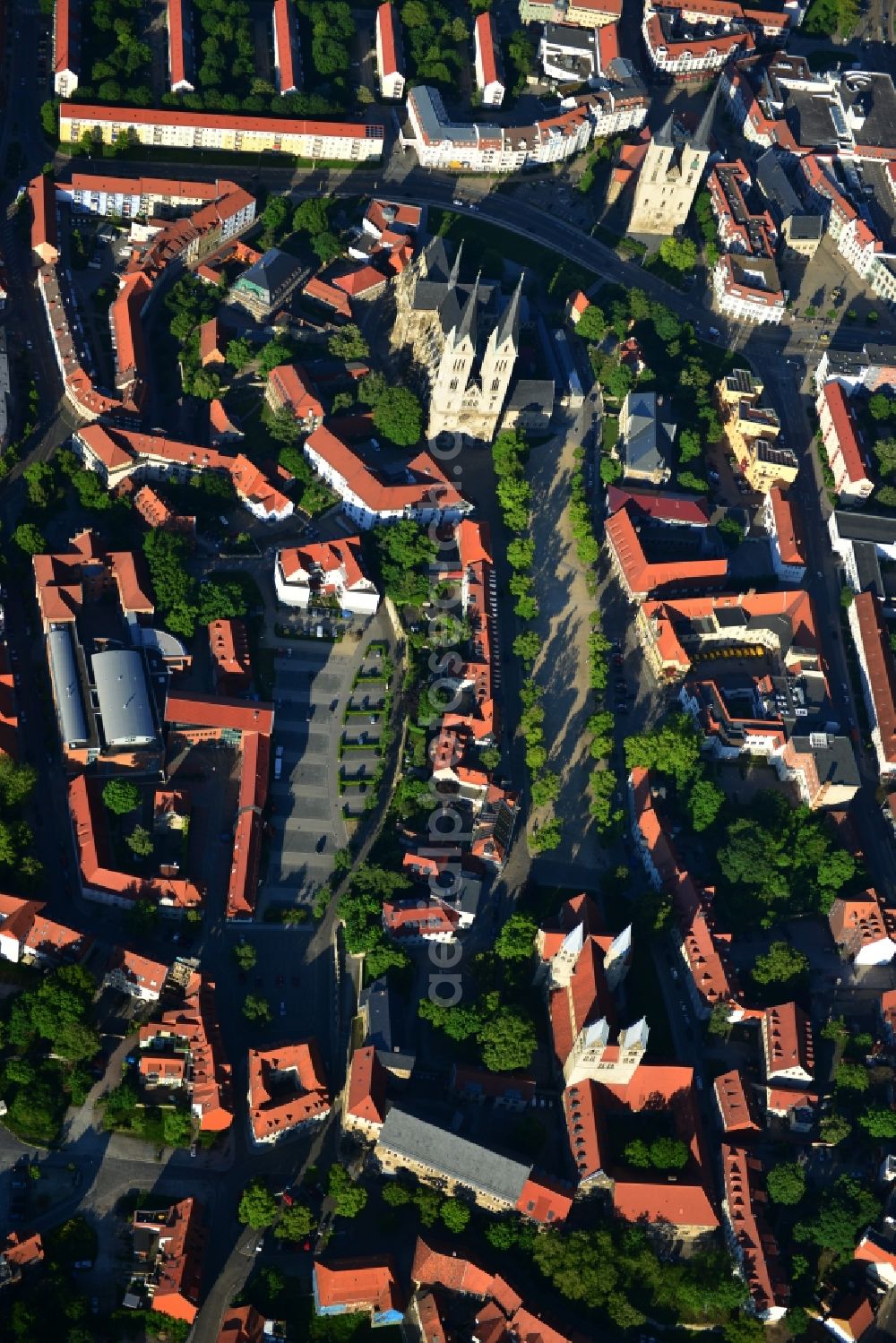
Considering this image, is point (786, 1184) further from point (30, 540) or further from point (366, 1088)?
point (30, 540)

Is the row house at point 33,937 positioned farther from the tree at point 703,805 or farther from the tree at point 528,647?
the tree at point 703,805

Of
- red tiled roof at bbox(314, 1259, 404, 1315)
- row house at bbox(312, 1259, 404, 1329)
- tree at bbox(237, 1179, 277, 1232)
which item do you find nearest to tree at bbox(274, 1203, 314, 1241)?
tree at bbox(237, 1179, 277, 1232)

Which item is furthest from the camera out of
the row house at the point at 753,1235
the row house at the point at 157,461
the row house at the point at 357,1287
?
the row house at the point at 157,461

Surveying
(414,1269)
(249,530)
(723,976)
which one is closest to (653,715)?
(723,976)

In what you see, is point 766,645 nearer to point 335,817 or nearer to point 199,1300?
point 335,817

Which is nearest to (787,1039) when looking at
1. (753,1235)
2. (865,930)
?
(865,930)

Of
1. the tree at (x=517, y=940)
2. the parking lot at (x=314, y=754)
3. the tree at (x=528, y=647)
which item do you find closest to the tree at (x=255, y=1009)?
the parking lot at (x=314, y=754)

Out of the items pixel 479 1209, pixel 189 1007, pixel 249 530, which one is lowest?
pixel 479 1209
